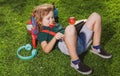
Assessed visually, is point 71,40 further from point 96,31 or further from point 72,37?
point 96,31

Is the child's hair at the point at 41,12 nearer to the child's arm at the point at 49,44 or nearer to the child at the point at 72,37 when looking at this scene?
the child at the point at 72,37

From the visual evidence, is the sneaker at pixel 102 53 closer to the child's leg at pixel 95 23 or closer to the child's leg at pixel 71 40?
the child's leg at pixel 95 23

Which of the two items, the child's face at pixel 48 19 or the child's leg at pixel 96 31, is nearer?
the child's leg at pixel 96 31

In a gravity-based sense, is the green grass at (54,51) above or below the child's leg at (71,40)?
below

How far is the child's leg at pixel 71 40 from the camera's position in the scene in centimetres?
485

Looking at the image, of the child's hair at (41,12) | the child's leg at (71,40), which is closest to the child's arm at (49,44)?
the child's leg at (71,40)

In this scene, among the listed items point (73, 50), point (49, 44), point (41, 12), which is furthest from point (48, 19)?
point (73, 50)

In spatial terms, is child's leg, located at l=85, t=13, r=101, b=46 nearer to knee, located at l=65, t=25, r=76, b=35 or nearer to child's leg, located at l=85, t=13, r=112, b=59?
child's leg, located at l=85, t=13, r=112, b=59

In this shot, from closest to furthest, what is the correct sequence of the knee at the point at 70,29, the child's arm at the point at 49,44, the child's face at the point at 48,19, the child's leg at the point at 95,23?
the knee at the point at 70,29 < the child's arm at the point at 49,44 < the child's leg at the point at 95,23 < the child's face at the point at 48,19

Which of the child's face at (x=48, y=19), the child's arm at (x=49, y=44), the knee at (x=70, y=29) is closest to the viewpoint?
the knee at (x=70, y=29)

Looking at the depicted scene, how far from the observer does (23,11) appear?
22.8ft

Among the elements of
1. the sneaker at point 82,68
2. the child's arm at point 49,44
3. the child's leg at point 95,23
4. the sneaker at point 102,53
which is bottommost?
the sneaker at point 82,68

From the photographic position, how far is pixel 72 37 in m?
4.89

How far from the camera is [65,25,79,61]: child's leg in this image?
485 centimetres
